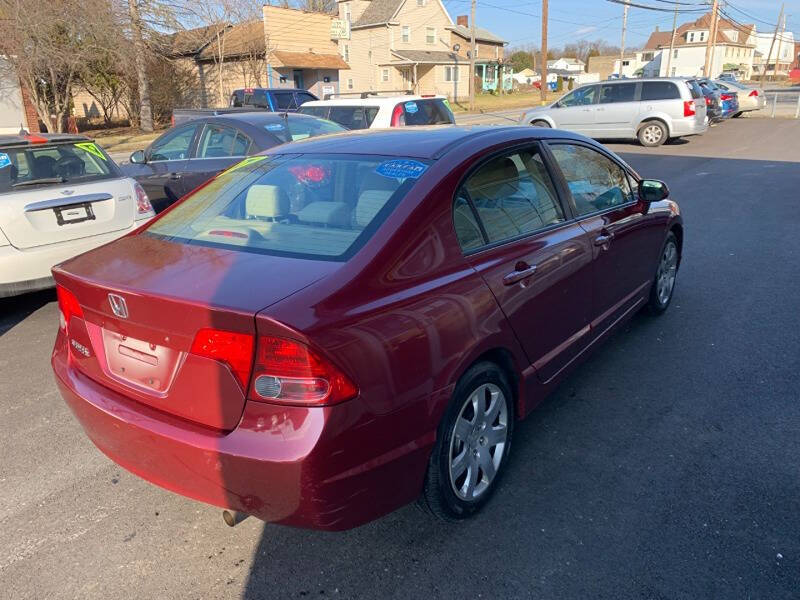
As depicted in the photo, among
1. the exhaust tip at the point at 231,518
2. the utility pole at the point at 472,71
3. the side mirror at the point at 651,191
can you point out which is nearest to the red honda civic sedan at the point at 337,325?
the exhaust tip at the point at 231,518

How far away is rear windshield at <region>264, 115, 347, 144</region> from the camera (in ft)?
24.5

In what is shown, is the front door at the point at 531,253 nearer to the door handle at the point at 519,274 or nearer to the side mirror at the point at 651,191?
the door handle at the point at 519,274

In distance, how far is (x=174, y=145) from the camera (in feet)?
26.2

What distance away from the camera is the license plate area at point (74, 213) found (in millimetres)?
5312

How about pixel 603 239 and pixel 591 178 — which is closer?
pixel 603 239

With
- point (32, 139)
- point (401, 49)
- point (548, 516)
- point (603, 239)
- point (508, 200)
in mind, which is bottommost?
point (548, 516)

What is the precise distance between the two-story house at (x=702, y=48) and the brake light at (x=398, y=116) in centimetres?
6808

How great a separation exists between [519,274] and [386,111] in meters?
7.94

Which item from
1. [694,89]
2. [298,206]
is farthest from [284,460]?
[694,89]

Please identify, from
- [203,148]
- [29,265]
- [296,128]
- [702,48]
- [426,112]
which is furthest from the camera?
[702,48]

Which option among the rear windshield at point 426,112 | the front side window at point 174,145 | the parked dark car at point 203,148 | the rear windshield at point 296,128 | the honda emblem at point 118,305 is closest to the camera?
the honda emblem at point 118,305

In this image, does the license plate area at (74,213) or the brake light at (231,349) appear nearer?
the brake light at (231,349)

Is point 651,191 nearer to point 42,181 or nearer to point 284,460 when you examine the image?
point 284,460

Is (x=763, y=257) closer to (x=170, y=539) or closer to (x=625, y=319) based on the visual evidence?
(x=625, y=319)
